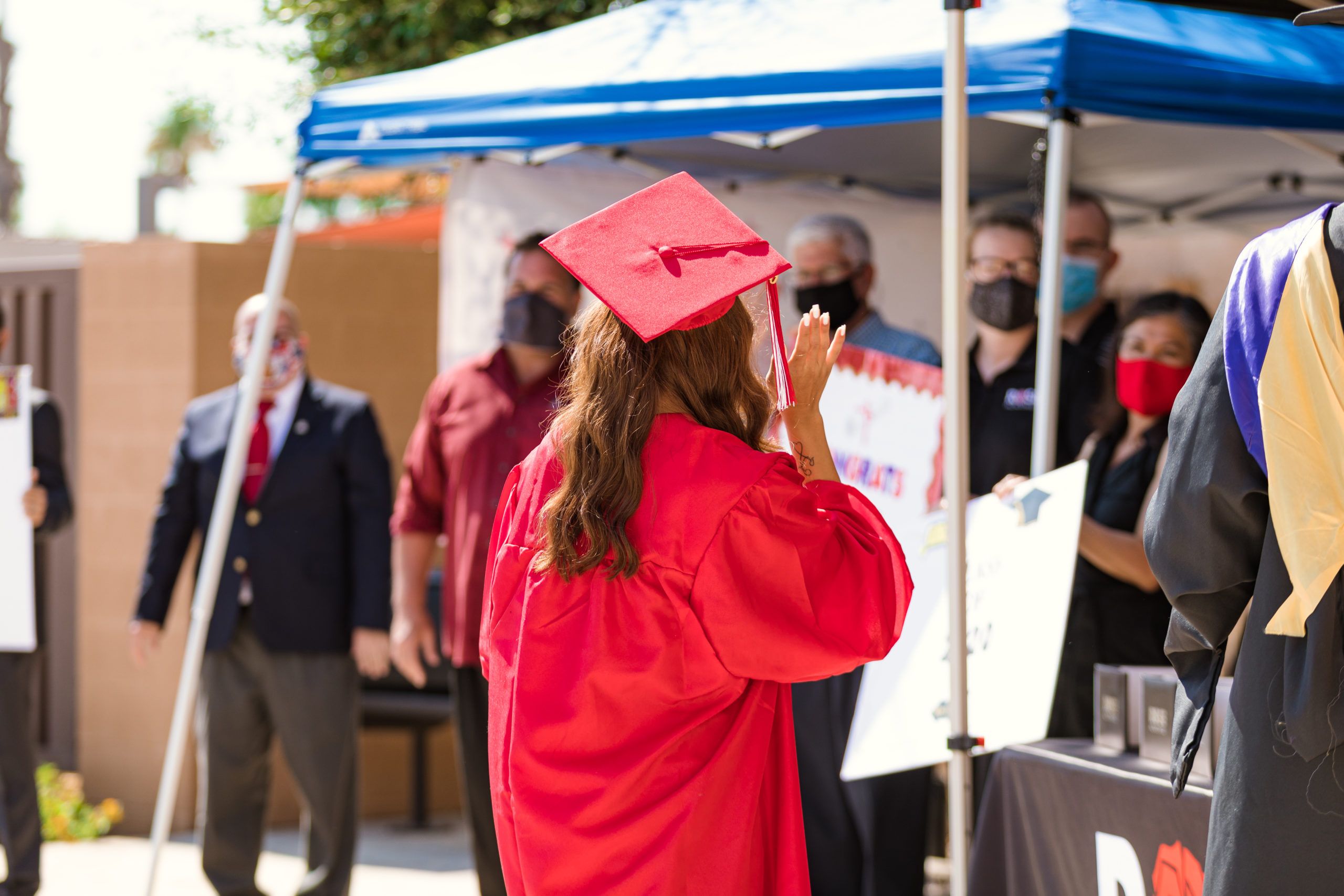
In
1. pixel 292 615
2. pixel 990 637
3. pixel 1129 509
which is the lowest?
pixel 292 615

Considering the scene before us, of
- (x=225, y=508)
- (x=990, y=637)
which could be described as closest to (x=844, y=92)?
(x=990, y=637)

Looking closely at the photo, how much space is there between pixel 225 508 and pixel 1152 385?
2.55 m

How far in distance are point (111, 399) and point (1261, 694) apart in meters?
5.72

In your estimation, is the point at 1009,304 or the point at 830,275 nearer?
the point at 1009,304

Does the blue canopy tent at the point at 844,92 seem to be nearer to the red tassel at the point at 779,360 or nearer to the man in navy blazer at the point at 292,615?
the man in navy blazer at the point at 292,615

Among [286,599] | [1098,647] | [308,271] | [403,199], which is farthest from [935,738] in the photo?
[403,199]

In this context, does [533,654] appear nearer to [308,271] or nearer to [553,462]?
[553,462]

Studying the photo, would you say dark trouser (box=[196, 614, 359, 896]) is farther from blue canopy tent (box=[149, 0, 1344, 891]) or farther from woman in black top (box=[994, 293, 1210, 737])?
woman in black top (box=[994, 293, 1210, 737])

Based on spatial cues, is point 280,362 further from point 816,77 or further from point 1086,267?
point 1086,267

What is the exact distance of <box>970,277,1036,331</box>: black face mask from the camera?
4.09 meters

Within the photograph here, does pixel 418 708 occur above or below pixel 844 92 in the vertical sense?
below

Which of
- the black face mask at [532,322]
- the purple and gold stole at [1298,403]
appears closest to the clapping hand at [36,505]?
the black face mask at [532,322]

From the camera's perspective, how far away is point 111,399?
259 inches

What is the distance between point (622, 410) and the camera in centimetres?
211
